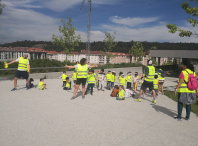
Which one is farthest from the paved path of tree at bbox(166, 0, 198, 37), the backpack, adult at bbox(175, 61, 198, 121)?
tree at bbox(166, 0, 198, 37)

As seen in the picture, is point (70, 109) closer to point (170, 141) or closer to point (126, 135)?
point (126, 135)

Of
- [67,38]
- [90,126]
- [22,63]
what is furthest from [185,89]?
[67,38]

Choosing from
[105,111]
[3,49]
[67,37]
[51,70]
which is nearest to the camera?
[105,111]

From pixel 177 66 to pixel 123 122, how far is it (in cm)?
3144

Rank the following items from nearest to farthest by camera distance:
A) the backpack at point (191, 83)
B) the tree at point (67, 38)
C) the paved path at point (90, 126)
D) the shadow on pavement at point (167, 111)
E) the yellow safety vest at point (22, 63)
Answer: the paved path at point (90, 126) → the backpack at point (191, 83) → the shadow on pavement at point (167, 111) → the yellow safety vest at point (22, 63) → the tree at point (67, 38)

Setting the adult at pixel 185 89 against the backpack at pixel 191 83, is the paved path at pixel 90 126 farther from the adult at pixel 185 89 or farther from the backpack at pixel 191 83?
the backpack at pixel 191 83

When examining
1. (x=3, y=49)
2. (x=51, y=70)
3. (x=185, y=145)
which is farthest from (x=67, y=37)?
(x=3, y=49)

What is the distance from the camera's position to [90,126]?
450cm

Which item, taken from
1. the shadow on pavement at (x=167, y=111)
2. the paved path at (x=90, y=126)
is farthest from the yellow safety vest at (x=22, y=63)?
the shadow on pavement at (x=167, y=111)

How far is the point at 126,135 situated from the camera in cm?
402

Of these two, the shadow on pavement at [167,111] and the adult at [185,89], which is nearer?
the adult at [185,89]

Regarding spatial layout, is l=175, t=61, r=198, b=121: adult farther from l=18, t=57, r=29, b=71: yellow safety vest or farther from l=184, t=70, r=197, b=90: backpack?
l=18, t=57, r=29, b=71: yellow safety vest

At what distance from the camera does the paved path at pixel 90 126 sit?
3.69m

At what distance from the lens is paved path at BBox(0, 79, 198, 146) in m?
3.69
